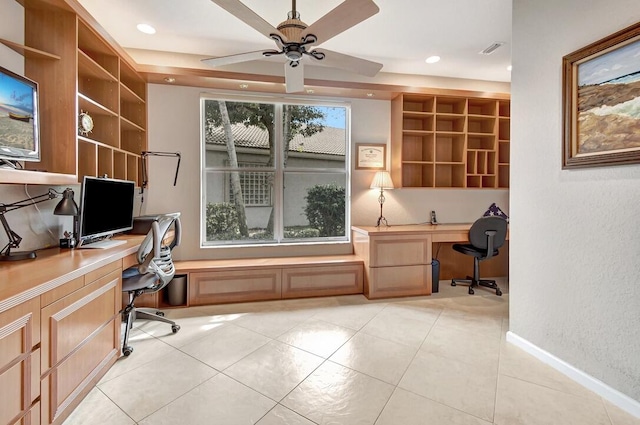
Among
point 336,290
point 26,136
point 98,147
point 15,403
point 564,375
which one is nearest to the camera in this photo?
point 15,403

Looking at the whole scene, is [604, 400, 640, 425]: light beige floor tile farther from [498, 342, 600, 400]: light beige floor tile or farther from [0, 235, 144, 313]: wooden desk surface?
[0, 235, 144, 313]: wooden desk surface

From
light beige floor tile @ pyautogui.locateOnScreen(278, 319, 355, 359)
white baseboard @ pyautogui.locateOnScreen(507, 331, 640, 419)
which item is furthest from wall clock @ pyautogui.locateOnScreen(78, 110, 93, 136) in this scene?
white baseboard @ pyautogui.locateOnScreen(507, 331, 640, 419)

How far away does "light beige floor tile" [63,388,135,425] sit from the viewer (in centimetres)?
162

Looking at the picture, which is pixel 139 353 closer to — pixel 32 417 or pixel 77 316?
pixel 77 316

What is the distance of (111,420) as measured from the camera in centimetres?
163

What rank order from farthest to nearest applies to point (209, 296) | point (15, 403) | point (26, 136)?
1. point (209, 296)
2. point (26, 136)
3. point (15, 403)

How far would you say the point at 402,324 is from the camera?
2904 millimetres

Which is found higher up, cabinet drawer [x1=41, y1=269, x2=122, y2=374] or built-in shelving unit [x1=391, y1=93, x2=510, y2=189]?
built-in shelving unit [x1=391, y1=93, x2=510, y2=189]

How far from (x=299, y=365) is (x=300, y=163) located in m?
2.58

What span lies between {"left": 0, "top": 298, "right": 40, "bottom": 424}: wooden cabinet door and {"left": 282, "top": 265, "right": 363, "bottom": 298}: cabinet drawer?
2339 millimetres

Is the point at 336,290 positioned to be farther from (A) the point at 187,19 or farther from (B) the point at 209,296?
(A) the point at 187,19

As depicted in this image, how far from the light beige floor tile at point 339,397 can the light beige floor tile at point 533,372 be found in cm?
93

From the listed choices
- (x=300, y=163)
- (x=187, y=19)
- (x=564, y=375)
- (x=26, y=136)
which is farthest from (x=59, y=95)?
(x=564, y=375)

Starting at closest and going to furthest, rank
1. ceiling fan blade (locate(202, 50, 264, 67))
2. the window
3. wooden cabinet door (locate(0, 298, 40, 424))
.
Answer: wooden cabinet door (locate(0, 298, 40, 424)), ceiling fan blade (locate(202, 50, 264, 67)), the window
